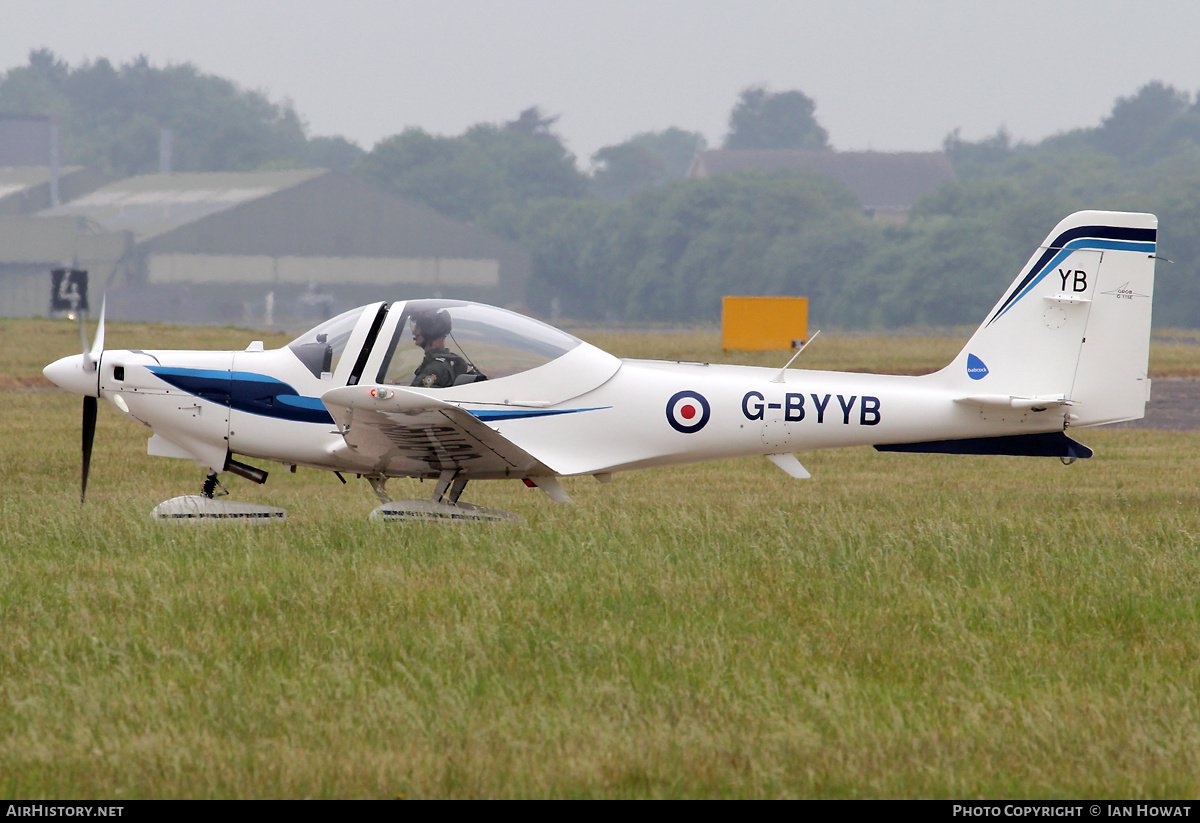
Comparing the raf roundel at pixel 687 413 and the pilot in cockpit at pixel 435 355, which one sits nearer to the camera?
the pilot in cockpit at pixel 435 355

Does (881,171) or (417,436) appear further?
(881,171)

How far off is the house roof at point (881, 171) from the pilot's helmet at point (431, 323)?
100 meters

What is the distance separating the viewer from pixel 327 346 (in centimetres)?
894

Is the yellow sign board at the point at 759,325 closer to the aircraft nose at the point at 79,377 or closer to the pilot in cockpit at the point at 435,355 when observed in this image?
the pilot in cockpit at the point at 435,355

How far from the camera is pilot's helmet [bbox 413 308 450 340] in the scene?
28.6ft

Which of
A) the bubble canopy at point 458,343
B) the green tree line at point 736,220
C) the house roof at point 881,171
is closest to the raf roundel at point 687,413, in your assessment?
the bubble canopy at point 458,343

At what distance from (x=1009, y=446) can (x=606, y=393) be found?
2.97m

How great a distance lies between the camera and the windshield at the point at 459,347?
28.6ft

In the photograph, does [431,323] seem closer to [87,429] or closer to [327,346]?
[327,346]

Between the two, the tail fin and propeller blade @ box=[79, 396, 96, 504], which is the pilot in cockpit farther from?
the tail fin

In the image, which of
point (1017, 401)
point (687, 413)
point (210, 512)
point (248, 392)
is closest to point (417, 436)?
point (248, 392)

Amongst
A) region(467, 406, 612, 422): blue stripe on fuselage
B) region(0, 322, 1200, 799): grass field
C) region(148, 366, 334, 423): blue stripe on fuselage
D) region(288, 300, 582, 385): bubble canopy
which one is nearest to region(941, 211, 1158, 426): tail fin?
region(0, 322, 1200, 799): grass field

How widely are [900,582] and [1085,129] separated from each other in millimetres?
136701

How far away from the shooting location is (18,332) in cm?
3088
